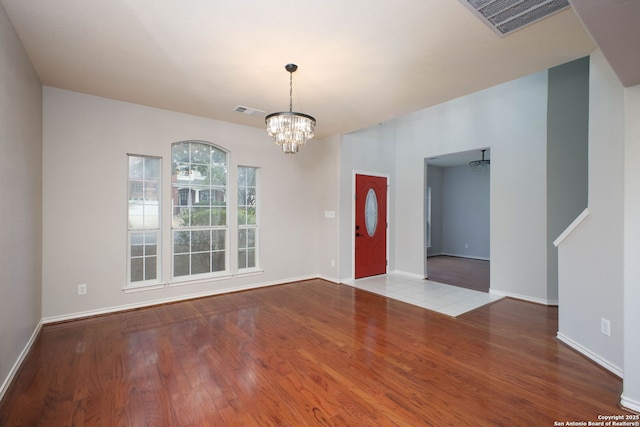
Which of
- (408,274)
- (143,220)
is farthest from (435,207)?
(143,220)

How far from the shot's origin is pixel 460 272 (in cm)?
660

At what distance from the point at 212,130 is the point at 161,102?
0.84 meters

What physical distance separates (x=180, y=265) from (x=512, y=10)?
15.5 feet

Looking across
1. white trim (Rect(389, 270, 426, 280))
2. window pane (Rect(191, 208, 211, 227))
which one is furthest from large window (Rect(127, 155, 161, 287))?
white trim (Rect(389, 270, 426, 280))

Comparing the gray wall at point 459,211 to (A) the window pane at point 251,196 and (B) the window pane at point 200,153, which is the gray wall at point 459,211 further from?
(B) the window pane at point 200,153

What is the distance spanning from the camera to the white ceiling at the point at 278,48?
214cm

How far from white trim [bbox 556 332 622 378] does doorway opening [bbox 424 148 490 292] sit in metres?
4.63

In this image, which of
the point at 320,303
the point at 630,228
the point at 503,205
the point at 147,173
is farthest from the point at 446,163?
the point at 147,173

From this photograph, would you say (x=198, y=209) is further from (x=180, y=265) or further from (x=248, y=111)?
(x=248, y=111)

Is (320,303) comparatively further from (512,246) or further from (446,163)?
(446,163)

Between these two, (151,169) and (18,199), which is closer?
(18,199)

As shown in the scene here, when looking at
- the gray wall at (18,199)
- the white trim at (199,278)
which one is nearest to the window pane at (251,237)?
the white trim at (199,278)

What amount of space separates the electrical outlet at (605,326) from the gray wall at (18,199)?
465 centimetres

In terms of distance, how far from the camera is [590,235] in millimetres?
2639
